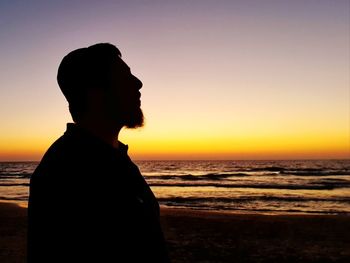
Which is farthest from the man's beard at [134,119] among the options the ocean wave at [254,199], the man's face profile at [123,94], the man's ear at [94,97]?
the ocean wave at [254,199]

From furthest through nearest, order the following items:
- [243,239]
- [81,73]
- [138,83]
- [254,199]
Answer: [254,199] < [243,239] < [138,83] < [81,73]

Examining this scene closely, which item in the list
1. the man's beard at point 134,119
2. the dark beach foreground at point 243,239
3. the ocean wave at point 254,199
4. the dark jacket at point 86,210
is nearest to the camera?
the dark jacket at point 86,210

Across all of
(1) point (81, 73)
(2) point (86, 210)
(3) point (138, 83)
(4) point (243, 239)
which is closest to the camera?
(2) point (86, 210)

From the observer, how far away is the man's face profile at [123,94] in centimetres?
162

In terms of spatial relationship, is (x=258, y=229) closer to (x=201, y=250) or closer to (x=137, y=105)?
(x=201, y=250)

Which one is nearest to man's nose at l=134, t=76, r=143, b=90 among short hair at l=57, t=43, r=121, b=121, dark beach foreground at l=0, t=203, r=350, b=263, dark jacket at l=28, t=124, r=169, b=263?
short hair at l=57, t=43, r=121, b=121

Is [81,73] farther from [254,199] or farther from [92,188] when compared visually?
[254,199]

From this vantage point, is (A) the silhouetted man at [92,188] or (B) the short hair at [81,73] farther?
A: (B) the short hair at [81,73]

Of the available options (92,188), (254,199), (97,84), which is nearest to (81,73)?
(97,84)

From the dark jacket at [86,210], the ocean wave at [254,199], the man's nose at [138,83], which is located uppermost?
the man's nose at [138,83]

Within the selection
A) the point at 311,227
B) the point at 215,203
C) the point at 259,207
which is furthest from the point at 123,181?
the point at 215,203

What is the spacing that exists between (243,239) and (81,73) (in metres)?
9.07

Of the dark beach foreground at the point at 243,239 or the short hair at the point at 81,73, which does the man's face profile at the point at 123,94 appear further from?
the dark beach foreground at the point at 243,239

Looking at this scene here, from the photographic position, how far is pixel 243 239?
990cm
